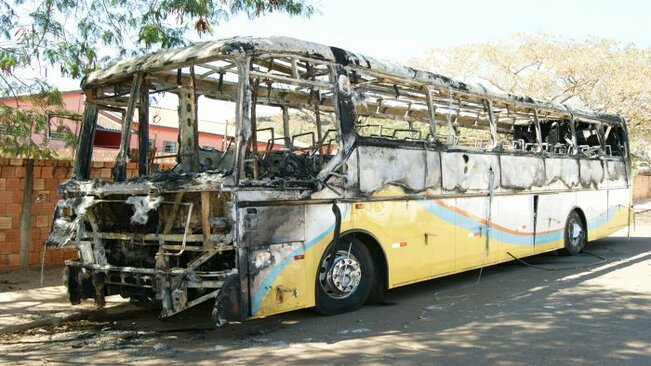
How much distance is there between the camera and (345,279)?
6.70m

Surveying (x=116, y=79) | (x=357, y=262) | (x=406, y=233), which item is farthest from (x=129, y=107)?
(x=406, y=233)

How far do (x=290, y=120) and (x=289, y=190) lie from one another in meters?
2.72

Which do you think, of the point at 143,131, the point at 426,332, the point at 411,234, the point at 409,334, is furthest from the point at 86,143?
the point at 426,332

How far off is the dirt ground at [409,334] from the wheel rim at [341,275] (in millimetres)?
281

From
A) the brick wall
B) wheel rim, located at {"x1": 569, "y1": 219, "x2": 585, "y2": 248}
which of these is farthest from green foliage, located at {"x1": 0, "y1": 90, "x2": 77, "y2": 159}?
wheel rim, located at {"x1": 569, "y1": 219, "x2": 585, "y2": 248}

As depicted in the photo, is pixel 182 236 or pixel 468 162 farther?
pixel 468 162

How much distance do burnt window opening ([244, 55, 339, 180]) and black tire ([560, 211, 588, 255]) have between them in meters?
5.88

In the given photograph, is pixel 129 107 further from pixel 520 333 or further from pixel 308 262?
pixel 520 333

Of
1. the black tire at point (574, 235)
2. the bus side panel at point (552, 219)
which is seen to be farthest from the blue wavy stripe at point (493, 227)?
the black tire at point (574, 235)

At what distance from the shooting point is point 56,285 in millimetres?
8320

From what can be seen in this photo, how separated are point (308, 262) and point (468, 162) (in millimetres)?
3500

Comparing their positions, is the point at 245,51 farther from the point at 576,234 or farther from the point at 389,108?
the point at 576,234

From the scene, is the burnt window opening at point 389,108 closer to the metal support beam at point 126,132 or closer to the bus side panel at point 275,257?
the bus side panel at point 275,257

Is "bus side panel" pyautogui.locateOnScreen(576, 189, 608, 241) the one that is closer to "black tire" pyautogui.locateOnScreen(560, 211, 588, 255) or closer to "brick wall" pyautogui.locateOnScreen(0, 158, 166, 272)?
"black tire" pyautogui.locateOnScreen(560, 211, 588, 255)
